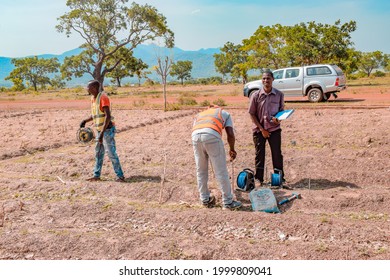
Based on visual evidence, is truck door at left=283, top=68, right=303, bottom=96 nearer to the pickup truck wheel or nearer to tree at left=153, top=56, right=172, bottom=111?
the pickup truck wheel

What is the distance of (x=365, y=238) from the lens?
4828mm

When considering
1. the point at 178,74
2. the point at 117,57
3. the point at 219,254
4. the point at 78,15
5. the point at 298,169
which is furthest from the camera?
the point at 178,74

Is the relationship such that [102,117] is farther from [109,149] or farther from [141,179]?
[141,179]

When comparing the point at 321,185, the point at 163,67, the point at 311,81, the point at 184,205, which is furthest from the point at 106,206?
the point at 163,67

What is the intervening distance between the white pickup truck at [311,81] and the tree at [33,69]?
205 ft

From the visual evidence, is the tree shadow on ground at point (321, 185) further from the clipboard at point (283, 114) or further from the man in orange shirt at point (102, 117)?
the man in orange shirt at point (102, 117)

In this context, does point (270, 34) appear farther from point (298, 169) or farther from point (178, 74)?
point (178, 74)

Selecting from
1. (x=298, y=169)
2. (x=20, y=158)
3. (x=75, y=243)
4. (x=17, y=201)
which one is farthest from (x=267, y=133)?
(x=20, y=158)

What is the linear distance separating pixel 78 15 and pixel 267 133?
3138 cm

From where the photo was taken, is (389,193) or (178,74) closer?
(389,193)

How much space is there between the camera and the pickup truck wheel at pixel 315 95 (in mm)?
18438

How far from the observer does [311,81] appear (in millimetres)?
18391

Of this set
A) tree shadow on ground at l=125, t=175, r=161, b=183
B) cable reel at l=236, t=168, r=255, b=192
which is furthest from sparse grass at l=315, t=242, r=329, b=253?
tree shadow on ground at l=125, t=175, r=161, b=183

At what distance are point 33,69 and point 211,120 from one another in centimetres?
7702
